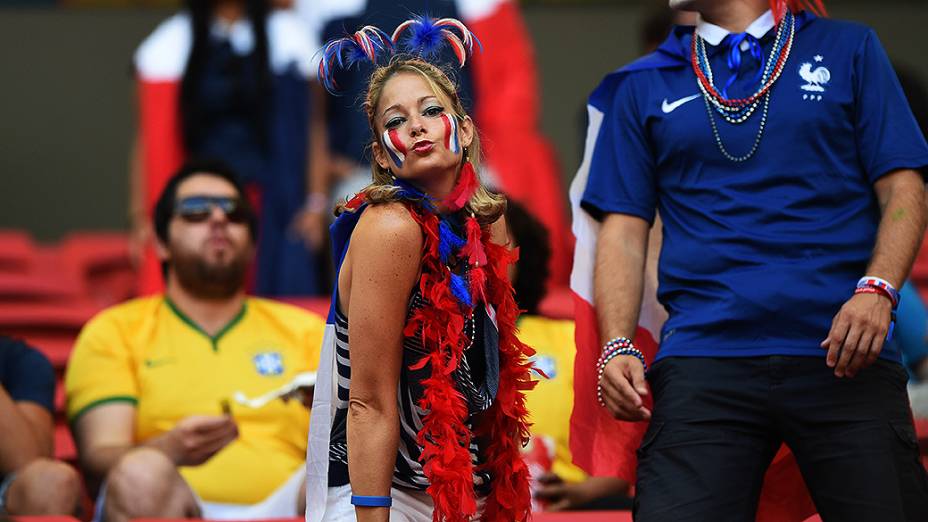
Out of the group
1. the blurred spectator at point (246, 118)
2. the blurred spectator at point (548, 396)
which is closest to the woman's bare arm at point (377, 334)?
the blurred spectator at point (548, 396)

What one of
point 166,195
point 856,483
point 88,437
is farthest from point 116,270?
point 856,483

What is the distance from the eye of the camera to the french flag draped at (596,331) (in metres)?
3.50

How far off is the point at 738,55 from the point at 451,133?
718 mm

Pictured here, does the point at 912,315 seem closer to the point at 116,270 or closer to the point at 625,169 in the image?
the point at 625,169

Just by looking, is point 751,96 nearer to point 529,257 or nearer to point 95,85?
point 529,257

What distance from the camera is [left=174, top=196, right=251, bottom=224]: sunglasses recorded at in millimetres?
5074

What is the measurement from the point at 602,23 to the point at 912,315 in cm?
472

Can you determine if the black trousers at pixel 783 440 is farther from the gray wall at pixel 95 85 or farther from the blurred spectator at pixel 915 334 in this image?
the gray wall at pixel 95 85

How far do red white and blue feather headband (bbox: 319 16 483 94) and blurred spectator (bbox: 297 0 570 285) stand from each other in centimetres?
318

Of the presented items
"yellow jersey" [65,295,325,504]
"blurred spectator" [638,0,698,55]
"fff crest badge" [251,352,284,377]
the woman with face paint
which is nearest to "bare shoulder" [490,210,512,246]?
the woman with face paint

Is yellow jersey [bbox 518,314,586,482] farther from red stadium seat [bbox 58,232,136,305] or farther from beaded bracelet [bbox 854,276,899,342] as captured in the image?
red stadium seat [bbox 58,232,136,305]

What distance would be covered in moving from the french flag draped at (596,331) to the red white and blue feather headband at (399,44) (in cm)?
52

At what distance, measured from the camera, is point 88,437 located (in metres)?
4.58

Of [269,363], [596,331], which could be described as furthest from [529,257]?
[596,331]
